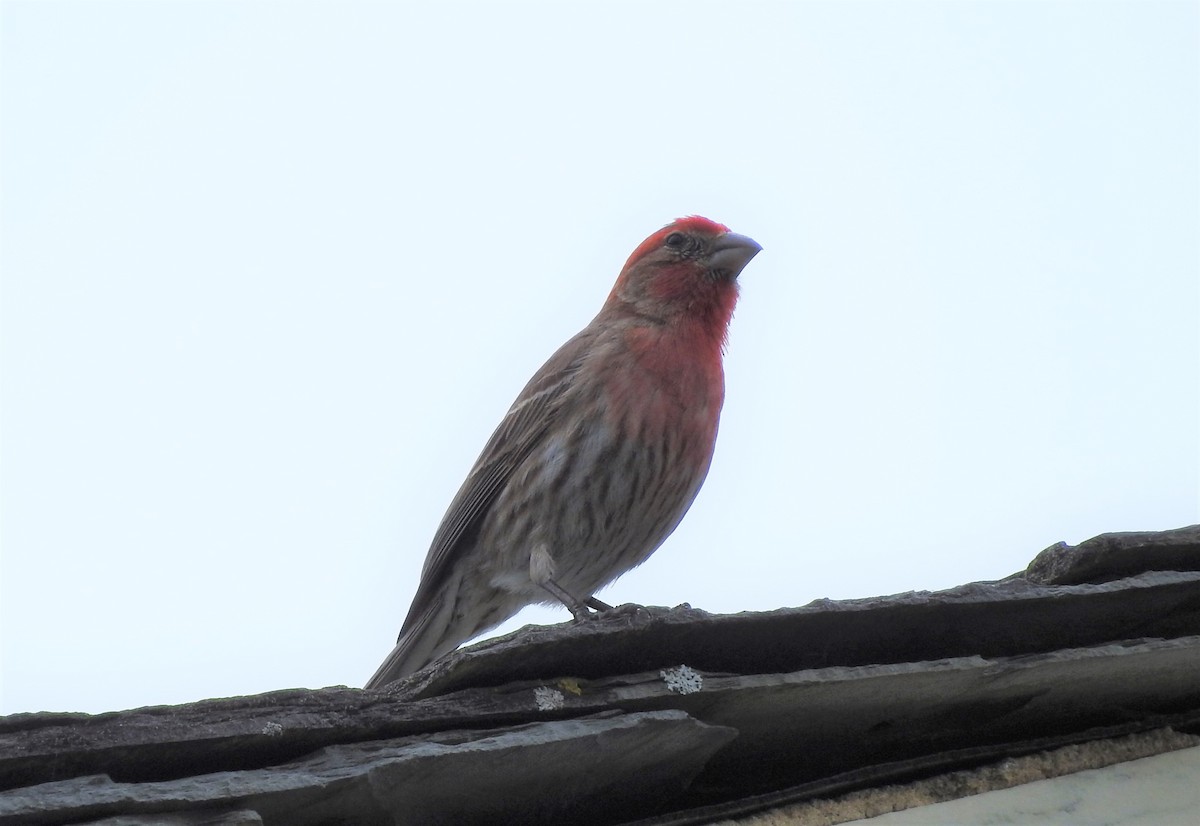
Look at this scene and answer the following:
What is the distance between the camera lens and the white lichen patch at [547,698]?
3043 millimetres

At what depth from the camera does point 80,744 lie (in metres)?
2.71

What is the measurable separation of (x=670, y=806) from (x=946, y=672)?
26.2 inches

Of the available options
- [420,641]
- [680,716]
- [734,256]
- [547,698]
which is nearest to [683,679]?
[680,716]

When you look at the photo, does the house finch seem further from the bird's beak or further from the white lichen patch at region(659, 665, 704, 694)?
the white lichen patch at region(659, 665, 704, 694)

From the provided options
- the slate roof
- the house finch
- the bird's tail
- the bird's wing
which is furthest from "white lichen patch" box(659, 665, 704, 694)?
the bird's tail

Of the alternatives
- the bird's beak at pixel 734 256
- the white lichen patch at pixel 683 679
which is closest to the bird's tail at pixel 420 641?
the bird's beak at pixel 734 256

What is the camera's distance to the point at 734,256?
22.4 feet

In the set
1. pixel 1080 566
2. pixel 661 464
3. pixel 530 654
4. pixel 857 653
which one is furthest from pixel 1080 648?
pixel 661 464

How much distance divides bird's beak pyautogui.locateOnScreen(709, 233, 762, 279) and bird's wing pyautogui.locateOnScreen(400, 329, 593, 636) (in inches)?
29.5

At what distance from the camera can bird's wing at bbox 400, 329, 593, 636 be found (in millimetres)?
6324

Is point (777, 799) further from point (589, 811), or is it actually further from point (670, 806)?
point (589, 811)

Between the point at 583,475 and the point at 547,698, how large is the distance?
9.97ft

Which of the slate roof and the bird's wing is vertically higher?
the bird's wing

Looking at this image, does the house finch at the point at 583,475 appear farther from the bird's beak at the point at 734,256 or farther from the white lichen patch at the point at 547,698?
the white lichen patch at the point at 547,698
